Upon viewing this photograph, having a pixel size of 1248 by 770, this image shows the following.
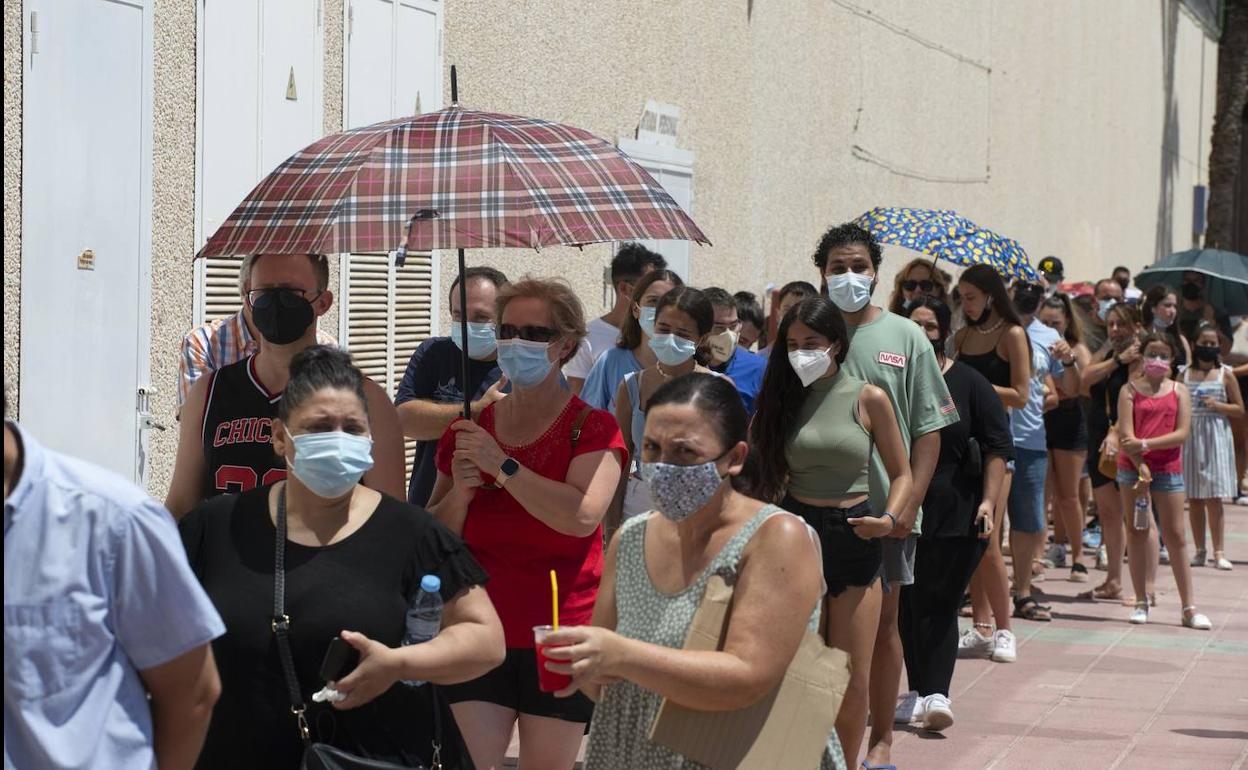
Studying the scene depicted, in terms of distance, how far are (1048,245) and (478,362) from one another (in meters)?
21.8

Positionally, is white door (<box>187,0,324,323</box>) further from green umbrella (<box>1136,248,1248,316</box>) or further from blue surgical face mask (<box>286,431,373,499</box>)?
green umbrella (<box>1136,248,1248,316</box>)

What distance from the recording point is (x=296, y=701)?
11.6 ft

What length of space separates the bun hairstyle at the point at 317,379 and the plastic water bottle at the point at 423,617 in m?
0.44

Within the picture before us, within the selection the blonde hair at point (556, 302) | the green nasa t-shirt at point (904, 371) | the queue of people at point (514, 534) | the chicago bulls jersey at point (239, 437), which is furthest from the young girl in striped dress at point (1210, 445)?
the chicago bulls jersey at point (239, 437)

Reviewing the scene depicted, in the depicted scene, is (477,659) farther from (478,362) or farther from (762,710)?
(478,362)

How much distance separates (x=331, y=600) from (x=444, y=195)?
1748mm

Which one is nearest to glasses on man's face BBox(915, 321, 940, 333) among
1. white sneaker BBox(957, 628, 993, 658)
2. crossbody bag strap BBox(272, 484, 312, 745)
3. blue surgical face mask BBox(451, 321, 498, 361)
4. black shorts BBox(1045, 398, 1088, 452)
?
white sneaker BBox(957, 628, 993, 658)

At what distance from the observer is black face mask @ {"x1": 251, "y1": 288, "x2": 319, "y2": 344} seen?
15.8 feet

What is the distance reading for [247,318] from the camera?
5.07 meters

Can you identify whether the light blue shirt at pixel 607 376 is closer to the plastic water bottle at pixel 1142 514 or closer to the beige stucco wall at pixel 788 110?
the beige stucco wall at pixel 788 110

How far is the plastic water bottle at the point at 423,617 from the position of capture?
11.9ft

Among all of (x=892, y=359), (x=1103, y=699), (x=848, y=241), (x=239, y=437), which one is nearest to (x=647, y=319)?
(x=848, y=241)

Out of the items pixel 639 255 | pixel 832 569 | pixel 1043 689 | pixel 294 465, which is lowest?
pixel 1043 689

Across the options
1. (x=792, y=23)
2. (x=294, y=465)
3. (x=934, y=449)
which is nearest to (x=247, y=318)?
(x=294, y=465)
